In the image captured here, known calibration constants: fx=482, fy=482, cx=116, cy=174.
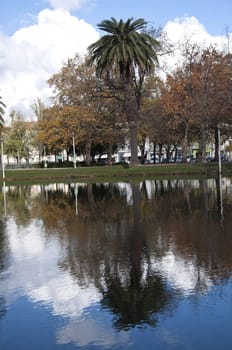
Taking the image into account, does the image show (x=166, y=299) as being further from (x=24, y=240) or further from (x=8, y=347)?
(x=24, y=240)

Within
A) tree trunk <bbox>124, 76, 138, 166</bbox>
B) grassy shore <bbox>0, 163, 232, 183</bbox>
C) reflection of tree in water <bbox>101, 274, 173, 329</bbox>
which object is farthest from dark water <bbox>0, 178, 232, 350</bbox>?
tree trunk <bbox>124, 76, 138, 166</bbox>

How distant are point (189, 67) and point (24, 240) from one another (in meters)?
46.1

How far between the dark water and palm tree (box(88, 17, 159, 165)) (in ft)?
113

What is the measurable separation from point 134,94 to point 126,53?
232 inches

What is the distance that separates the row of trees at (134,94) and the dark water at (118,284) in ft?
118

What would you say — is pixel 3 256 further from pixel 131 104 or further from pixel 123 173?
pixel 131 104

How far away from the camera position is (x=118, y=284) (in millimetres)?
8172

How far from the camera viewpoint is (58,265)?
9.88 metres

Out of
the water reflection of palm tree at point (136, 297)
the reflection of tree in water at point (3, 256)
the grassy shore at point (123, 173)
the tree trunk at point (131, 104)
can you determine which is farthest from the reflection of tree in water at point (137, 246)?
the tree trunk at point (131, 104)

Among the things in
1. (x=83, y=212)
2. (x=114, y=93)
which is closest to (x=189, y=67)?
(x=114, y=93)

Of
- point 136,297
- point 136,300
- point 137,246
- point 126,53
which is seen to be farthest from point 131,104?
point 136,300

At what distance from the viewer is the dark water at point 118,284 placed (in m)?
6.00

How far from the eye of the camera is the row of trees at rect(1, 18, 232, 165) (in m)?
49.3

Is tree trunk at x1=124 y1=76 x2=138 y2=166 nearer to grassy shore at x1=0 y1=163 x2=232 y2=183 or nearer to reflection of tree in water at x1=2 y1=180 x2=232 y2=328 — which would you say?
grassy shore at x1=0 y1=163 x2=232 y2=183
